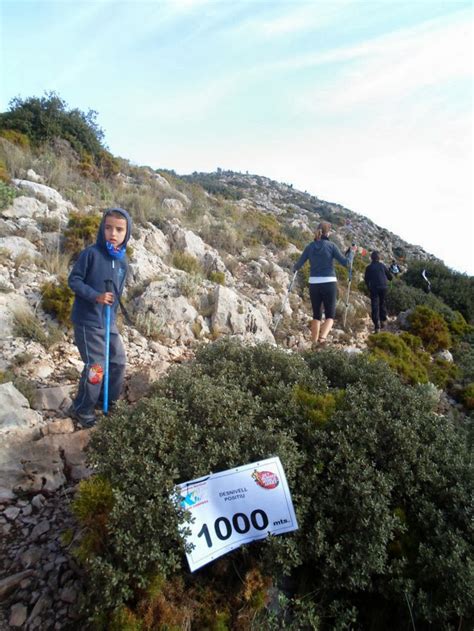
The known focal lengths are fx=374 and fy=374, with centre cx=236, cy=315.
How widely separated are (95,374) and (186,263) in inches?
198

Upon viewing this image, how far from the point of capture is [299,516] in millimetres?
2361

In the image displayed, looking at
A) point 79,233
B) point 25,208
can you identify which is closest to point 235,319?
point 79,233

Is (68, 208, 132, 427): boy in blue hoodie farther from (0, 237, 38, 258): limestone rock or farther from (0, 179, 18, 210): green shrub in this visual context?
(0, 179, 18, 210): green shrub

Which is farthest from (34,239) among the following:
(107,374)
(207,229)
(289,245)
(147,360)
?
(289,245)

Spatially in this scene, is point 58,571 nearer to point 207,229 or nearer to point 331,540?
point 331,540

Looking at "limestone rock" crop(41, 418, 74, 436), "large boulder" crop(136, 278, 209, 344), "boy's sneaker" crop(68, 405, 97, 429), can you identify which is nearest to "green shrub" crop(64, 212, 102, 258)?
"large boulder" crop(136, 278, 209, 344)

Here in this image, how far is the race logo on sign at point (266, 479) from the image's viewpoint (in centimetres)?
235

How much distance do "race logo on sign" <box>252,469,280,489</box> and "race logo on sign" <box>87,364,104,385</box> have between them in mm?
1971

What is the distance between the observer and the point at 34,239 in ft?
21.9

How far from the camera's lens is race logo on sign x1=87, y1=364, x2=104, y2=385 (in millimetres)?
3590

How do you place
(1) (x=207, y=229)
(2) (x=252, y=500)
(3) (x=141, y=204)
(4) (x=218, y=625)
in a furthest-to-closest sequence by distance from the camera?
(1) (x=207, y=229), (3) (x=141, y=204), (2) (x=252, y=500), (4) (x=218, y=625)

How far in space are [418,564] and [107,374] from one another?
2.96 metres

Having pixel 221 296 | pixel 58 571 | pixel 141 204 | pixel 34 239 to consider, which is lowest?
pixel 58 571

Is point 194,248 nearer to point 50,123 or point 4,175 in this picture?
point 4,175
